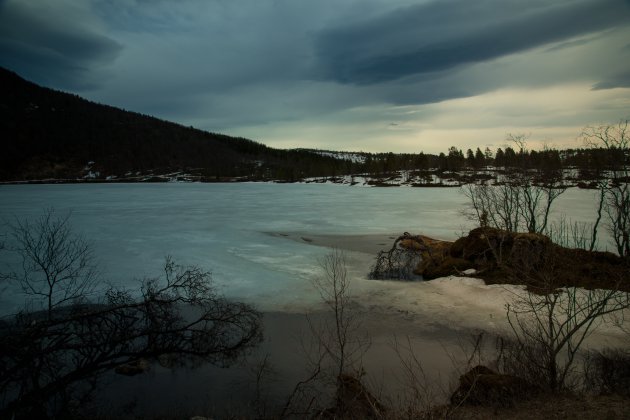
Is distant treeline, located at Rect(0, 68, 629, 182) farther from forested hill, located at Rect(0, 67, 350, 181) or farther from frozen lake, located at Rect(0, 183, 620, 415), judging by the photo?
frozen lake, located at Rect(0, 183, 620, 415)

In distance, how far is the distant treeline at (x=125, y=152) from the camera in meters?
119

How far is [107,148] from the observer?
146 m

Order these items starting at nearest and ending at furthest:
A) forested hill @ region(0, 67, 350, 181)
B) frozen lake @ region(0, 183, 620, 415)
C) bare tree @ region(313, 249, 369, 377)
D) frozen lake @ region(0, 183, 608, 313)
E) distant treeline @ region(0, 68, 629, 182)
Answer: frozen lake @ region(0, 183, 620, 415)
bare tree @ region(313, 249, 369, 377)
frozen lake @ region(0, 183, 608, 313)
distant treeline @ region(0, 68, 629, 182)
forested hill @ region(0, 67, 350, 181)

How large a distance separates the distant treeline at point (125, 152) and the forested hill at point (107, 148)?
298mm

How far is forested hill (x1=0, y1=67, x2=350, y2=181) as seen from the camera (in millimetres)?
124812

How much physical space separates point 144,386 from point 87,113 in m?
204

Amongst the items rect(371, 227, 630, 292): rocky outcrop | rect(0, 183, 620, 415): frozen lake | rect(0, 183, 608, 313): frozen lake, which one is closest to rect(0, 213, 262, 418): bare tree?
rect(0, 183, 620, 415): frozen lake

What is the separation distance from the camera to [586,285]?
1070 cm

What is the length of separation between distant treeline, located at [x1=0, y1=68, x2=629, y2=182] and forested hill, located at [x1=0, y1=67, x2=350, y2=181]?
0.30 m

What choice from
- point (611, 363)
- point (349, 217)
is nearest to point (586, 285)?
point (611, 363)

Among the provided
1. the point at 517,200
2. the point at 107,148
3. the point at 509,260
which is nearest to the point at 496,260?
the point at 509,260

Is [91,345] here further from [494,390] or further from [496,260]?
[496,260]

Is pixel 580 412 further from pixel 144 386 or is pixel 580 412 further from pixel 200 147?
pixel 200 147

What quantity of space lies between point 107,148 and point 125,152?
6.99 m
